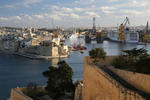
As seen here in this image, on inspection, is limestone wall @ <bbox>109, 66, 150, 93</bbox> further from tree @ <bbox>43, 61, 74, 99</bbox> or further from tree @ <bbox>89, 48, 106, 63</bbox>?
tree @ <bbox>43, 61, 74, 99</bbox>

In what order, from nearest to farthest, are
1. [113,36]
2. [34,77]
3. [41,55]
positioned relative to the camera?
[34,77] < [41,55] < [113,36]

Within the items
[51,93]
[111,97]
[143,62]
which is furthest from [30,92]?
[143,62]

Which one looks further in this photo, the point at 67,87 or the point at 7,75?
the point at 7,75

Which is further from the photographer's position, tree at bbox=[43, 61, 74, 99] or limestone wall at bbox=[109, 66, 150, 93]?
tree at bbox=[43, 61, 74, 99]

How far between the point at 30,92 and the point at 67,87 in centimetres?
56

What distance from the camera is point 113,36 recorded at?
23422 millimetres

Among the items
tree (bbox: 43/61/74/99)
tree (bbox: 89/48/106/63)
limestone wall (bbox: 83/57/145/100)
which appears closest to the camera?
limestone wall (bbox: 83/57/145/100)

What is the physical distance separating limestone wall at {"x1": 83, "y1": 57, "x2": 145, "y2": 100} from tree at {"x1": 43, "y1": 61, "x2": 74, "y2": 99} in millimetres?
674

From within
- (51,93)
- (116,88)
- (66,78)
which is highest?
(116,88)

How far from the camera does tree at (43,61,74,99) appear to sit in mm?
2887

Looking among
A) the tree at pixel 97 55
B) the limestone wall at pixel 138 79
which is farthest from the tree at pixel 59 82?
the limestone wall at pixel 138 79

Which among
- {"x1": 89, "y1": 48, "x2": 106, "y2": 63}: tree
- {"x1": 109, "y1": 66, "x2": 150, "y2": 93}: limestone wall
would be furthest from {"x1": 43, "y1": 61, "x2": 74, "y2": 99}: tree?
{"x1": 109, "y1": 66, "x2": 150, "y2": 93}: limestone wall

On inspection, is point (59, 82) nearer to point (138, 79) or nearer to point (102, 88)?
point (102, 88)

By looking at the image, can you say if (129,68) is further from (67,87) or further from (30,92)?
(30,92)
